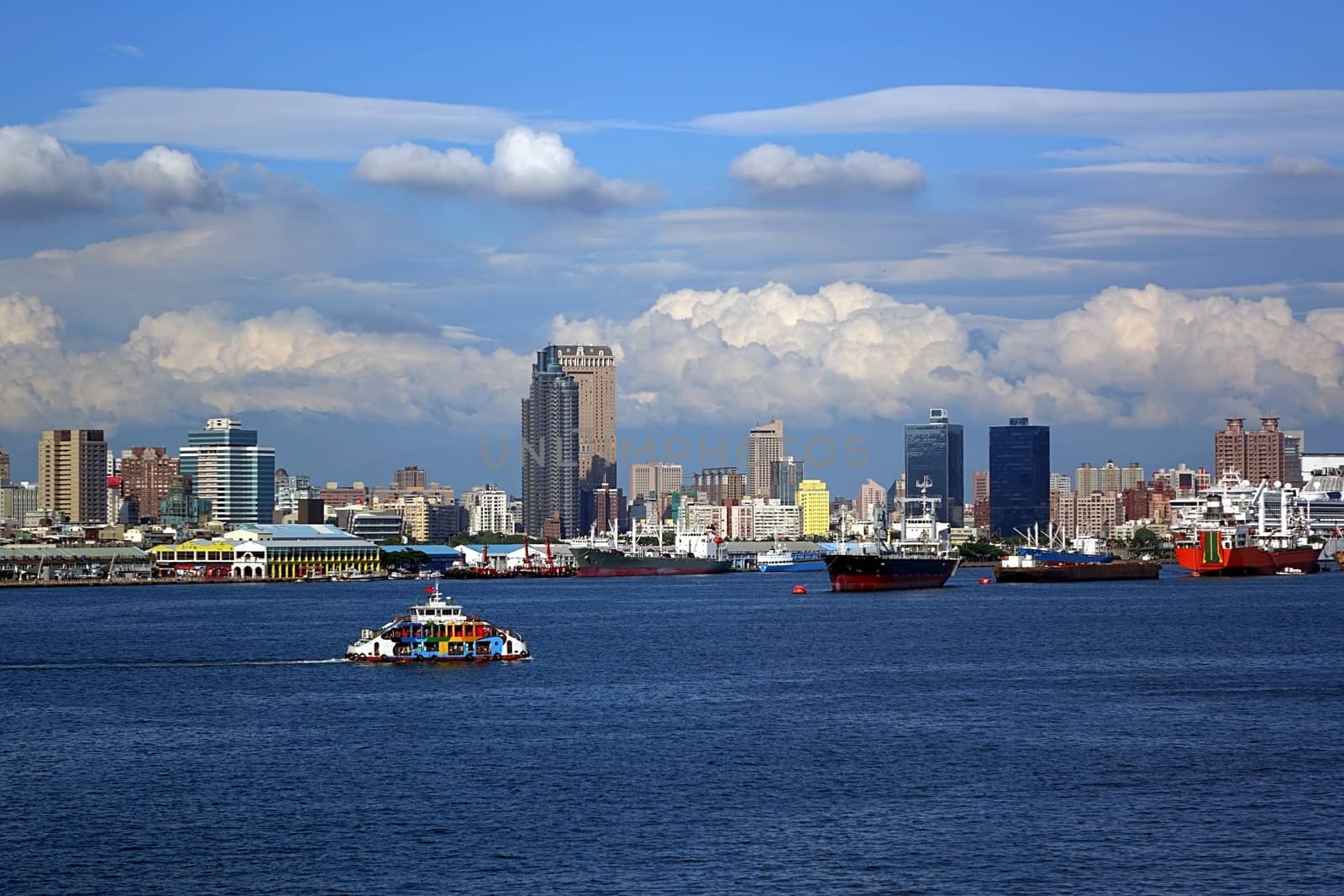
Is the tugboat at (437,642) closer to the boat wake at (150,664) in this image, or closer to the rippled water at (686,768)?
the rippled water at (686,768)

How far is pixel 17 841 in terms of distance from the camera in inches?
1388

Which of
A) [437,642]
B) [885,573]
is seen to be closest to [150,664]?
[437,642]

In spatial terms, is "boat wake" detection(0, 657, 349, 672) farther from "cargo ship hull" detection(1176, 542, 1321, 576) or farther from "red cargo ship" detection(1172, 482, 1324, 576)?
"red cargo ship" detection(1172, 482, 1324, 576)

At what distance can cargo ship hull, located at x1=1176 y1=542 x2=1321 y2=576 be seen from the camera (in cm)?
17838

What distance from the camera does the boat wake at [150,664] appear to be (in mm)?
71000

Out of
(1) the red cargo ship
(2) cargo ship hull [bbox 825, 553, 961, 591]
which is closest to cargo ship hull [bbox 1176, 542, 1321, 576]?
(1) the red cargo ship

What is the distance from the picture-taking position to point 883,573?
500ft

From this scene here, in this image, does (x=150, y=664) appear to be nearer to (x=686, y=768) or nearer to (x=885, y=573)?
(x=686, y=768)

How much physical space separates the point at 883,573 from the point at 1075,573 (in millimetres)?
36489

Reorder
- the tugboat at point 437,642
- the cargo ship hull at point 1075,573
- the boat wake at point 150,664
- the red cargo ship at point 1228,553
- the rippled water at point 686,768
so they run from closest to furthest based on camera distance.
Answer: the rippled water at point 686,768, the tugboat at point 437,642, the boat wake at point 150,664, the red cargo ship at point 1228,553, the cargo ship hull at point 1075,573

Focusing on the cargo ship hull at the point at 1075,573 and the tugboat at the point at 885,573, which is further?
the cargo ship hull at the point at 1075,573

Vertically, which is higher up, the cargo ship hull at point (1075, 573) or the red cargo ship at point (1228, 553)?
the red cargo ship at point (1228, 553)

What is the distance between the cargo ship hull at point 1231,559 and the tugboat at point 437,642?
122 m

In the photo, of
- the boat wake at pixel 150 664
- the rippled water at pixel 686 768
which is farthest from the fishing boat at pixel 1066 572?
the boat wake at pixel 150 664
